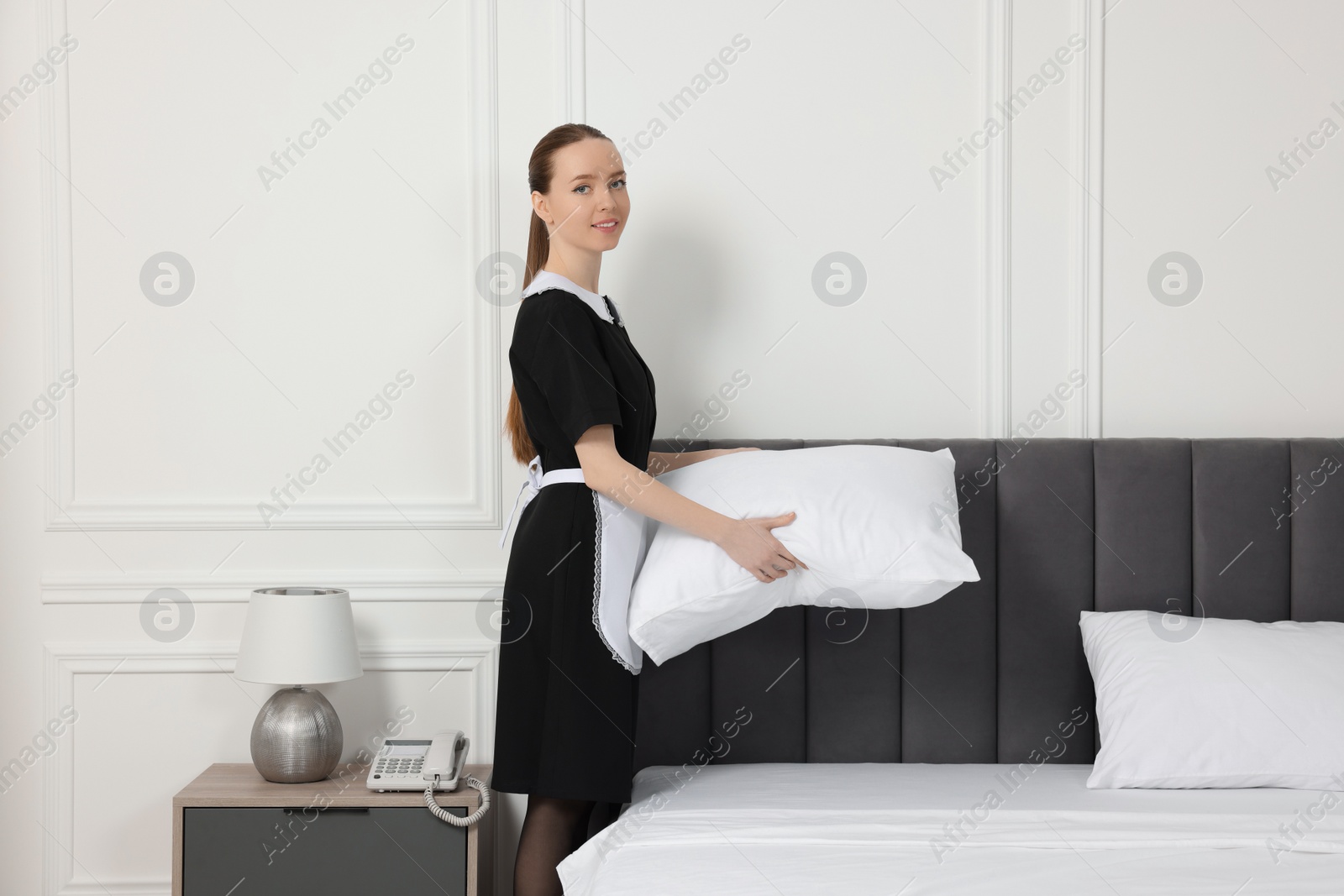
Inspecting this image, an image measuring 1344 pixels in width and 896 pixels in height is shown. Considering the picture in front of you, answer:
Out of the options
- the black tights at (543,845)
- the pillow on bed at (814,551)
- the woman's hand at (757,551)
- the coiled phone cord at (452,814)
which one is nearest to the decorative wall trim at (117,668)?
the coiled phone cord at (452,814)

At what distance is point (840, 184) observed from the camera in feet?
7.04

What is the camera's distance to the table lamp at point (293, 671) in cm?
188

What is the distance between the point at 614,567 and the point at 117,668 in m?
1.30

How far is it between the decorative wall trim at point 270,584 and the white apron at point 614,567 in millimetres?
546

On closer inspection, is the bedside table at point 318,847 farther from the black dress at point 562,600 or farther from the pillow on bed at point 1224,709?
the pillow on bed at point 1224,709

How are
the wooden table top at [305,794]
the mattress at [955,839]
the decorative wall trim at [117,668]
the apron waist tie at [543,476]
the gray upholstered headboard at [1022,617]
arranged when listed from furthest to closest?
1. the decorative wall trim at [117,668]
2. the gray upholstered headboard at [1022,617]
3. the wooden table top at [305,794]
4. the apron waist tie at [543,476]
5. the mattress at [955,839]

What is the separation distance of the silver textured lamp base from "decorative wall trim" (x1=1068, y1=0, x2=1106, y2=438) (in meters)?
1.78

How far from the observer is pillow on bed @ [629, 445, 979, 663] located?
5.18 ft

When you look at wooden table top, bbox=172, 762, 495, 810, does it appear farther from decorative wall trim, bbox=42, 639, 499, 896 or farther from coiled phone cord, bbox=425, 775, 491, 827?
decorative wall trim, bbox=42, 639, 499, 896

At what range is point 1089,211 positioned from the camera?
84.3 inches

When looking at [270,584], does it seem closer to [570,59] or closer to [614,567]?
[614,567]

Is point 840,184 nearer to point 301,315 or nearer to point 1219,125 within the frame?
point 1219,125

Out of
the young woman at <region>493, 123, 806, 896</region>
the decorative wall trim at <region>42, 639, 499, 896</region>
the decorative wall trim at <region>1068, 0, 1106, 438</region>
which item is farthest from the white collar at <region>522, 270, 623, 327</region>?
the decorative wall trim at <region>1068, 0, 1106, 438</region>

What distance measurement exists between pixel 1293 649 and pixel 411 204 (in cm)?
206
